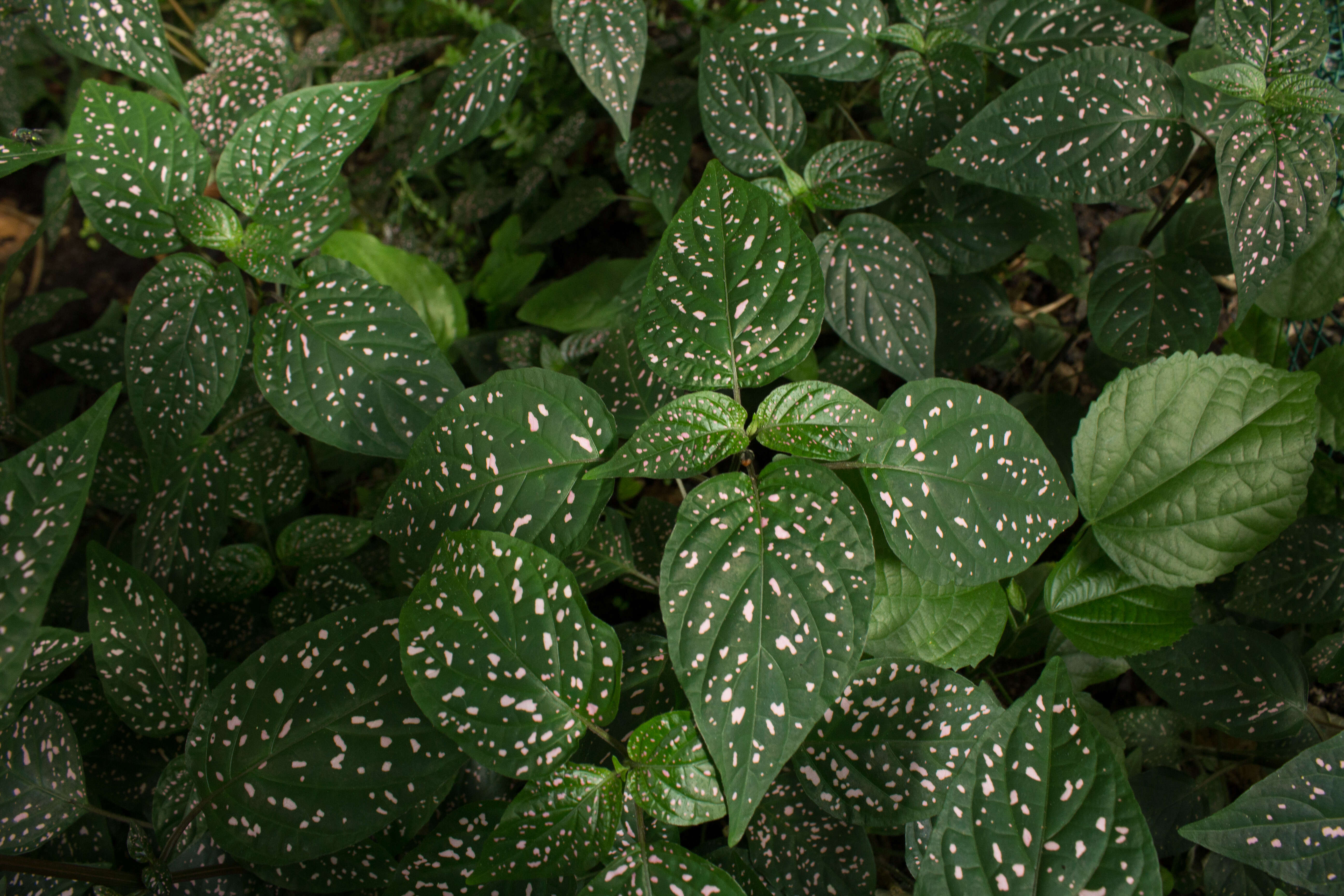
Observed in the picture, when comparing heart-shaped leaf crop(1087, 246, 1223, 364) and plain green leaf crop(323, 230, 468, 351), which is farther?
plain green leaf crop(323, 230, 468, 351)

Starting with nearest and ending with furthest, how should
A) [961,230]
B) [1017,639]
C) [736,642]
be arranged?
[736,642], [1017,639], [961,230]

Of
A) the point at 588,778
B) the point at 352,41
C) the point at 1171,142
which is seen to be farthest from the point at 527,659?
the point at 352,41

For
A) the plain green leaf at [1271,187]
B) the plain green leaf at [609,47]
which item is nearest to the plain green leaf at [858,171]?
the plain green leaf at [609,47]

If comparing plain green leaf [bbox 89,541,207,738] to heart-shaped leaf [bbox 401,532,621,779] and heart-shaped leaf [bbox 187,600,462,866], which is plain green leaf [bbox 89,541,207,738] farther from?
heart-shaped leaf [bbox 401,532,621,779]

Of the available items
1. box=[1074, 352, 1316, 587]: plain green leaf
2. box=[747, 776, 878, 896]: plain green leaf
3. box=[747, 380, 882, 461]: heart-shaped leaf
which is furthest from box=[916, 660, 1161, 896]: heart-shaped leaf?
box=[1074, 352, 1316, 587]: plain green leaf

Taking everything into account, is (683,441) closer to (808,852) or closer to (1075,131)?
(808,852)

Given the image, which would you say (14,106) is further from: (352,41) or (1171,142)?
(1171,142)
